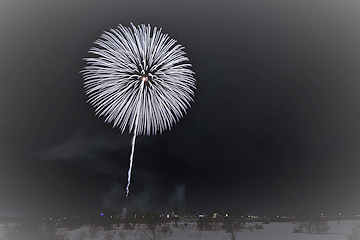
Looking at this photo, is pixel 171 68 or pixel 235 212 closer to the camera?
pixel 171 68

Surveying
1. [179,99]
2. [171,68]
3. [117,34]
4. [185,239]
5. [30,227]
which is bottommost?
[185,239]

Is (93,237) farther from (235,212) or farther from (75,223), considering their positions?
(235,212)

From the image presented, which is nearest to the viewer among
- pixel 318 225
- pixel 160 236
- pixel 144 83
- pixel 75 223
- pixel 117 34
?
pixel 117 34

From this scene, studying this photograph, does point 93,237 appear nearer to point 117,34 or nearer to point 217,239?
point 217,239

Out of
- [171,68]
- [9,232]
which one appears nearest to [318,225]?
[171,68]

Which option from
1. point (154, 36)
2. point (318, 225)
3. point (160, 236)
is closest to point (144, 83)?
point (154, 36)

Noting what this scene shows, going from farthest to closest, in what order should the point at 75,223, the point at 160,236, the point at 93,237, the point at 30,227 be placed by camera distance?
the point at 75,223 < the point at 160,236 < the point at 93,237 < the point at 30,227

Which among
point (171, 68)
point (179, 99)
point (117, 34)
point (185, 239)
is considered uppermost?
point (117, 34)

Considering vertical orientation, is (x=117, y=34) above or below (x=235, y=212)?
above

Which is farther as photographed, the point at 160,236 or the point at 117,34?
the point at 160,236
